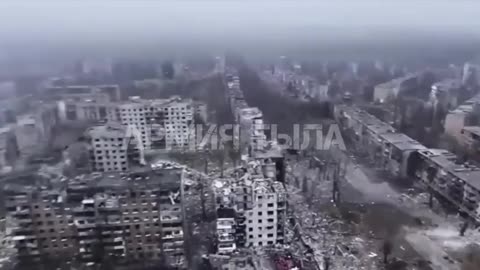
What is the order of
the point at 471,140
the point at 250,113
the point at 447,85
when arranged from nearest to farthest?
the point at 471,140 → the point at 250,113 → the point at 447,85

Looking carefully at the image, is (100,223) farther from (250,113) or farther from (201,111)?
(201,111)

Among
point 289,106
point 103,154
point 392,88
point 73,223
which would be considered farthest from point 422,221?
point 392,88

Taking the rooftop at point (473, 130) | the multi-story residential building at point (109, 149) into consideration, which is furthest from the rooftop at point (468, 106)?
the multi-story residential building at point (109, 149)

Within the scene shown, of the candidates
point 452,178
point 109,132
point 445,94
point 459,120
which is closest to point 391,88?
point 445,94

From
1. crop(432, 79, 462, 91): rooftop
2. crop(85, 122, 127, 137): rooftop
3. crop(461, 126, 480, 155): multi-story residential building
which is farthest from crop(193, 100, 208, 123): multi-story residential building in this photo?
crop(432, 79, 462, 91): rooftop

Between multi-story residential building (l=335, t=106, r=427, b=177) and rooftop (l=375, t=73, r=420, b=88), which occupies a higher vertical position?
rooftop (l=375, t=73, r=420, b=88)

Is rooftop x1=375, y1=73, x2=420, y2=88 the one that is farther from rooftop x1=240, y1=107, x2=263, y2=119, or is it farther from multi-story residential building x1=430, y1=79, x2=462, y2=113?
rooftop x1=240, y1=107, x2=263, y2=119
